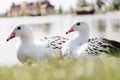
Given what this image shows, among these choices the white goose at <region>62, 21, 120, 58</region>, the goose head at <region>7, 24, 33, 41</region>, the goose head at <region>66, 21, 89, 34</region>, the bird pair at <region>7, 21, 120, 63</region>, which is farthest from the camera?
the goose head at <region>7, 24, 33, 41</region>

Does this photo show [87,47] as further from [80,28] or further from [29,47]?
[29,47]

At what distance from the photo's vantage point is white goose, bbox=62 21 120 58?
707cm

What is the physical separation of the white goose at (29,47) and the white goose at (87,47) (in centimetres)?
33

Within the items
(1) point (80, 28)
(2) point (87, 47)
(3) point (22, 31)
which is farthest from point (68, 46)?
(3) point (22, 31)

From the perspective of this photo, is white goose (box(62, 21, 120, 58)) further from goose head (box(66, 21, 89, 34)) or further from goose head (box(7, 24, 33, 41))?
goose head (box(7, 24, 33, 41))

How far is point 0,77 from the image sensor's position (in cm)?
383

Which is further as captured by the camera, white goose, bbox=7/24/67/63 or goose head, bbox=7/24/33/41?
goose head, bbox=7/24/33/41

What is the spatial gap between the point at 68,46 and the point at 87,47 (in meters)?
0.70

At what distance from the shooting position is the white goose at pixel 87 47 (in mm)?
7071

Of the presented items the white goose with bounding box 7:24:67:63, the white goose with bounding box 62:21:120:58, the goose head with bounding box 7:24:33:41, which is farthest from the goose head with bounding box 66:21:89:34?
the goose head with bounding box 7:24:33:41

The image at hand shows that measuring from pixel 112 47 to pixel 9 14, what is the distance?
1616cm

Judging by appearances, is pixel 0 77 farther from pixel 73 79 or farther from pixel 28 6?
pixel 28 6

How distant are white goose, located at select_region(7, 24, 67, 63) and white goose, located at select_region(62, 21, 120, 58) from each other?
326 mm

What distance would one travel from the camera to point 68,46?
7910mm
